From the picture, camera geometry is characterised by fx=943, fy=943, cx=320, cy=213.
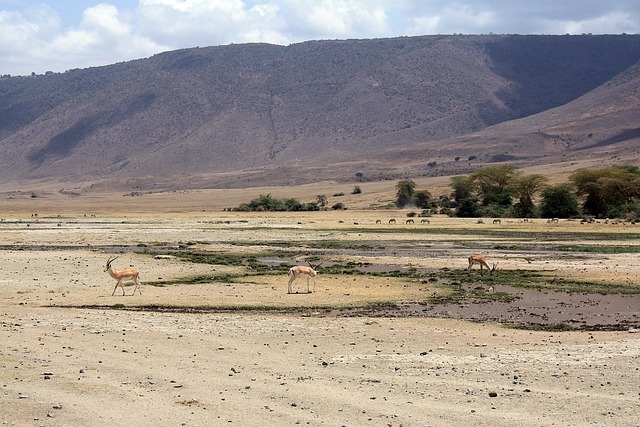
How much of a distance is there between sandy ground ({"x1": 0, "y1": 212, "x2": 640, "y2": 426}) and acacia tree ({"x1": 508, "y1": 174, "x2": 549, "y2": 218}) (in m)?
60.9

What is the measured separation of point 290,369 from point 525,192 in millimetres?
72145

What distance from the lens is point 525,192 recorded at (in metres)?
83.9

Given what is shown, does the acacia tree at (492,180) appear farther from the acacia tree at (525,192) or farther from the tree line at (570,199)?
the acacia tree at (525,192)

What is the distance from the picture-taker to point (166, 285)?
27.2 metres

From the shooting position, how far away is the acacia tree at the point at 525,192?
82.4m

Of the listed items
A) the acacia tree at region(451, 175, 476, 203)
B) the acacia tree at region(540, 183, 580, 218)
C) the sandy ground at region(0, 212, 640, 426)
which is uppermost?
the acacia tree at region(451, 175, 476, 203)

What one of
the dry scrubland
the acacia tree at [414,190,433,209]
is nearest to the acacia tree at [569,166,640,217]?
the acacia tree at [414,190,433,209]

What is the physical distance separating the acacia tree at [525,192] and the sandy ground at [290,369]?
60.9 metres

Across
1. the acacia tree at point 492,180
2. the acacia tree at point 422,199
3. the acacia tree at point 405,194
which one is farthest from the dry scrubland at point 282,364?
the acacia tree at point 405,194

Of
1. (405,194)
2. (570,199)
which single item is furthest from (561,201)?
(405,194)

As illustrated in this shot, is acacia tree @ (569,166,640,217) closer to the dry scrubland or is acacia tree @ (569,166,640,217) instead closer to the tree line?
the tree line

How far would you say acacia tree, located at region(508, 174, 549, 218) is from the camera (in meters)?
82.4

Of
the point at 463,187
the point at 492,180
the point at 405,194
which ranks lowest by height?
the point at 405,194

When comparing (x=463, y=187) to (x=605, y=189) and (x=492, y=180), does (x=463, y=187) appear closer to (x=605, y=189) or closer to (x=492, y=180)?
(x=492, y=180)
